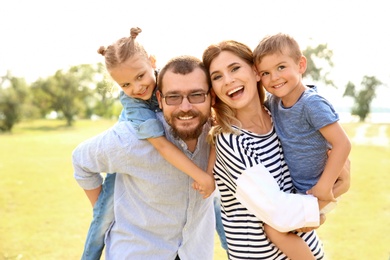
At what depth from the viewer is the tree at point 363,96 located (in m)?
34.8

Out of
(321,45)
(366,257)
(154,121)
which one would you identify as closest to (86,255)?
(154,121)

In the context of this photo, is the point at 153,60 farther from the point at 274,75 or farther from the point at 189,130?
the point at 274,75

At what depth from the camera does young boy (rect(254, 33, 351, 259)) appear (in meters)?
2.19

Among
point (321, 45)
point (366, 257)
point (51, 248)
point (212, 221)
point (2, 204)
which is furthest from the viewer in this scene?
point (321, 45)

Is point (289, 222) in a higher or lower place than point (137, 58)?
lower

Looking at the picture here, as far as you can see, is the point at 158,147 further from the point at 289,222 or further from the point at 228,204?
the point at 289,222

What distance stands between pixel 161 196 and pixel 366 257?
12.0 ft

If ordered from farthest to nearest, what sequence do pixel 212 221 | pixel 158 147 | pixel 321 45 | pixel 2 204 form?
1. pixel 321 45
2. pixel 2 204
3. pixel 212 221
4. pixel 158 147

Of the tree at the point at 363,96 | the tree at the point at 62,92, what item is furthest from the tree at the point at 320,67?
the tree at the point at 62,92

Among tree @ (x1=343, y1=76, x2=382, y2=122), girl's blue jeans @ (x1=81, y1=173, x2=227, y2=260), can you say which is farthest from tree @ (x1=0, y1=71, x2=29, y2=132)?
girl's blue jeans @ (x1=81, y1=173, x2=227, y2=260)

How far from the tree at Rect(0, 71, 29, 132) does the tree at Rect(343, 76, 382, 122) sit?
88.1 feet

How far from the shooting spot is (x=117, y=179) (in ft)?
8.96

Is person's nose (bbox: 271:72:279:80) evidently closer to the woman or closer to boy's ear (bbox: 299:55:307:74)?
the woman

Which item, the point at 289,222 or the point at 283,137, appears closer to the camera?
the point at 289,222
